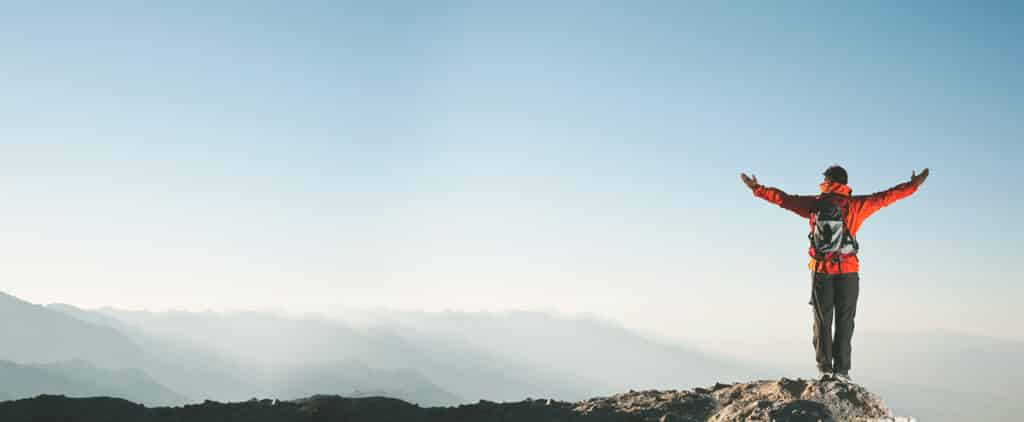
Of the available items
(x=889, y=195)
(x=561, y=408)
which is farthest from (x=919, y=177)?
(x=561, y=408)

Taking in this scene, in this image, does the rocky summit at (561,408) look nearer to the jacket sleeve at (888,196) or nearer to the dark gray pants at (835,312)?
the dark gray pants at (835,312)

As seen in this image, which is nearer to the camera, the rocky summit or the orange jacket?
the rocky summit

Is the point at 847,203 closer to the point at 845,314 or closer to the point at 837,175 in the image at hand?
the point at 837,175

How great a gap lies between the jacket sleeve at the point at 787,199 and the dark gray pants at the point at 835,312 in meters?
0.89

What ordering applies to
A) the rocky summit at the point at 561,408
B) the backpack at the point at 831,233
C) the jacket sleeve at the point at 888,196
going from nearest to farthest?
the rocky summit at the point at 561,408, the backpack at the point at 831,233, the jacket sleeve at the point at 888,196

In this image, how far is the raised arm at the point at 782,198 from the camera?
9.12m

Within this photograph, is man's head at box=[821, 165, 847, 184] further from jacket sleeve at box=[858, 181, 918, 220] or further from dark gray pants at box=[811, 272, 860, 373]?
dark gray pants at box=[811, 272, 860, 373]

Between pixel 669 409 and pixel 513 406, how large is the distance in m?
2.42

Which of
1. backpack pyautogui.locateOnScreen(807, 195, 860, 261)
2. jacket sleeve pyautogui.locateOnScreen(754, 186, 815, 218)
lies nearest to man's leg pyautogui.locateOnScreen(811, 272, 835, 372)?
backpack pyautogui.locateOnScreen(807, 195, 860, 261)

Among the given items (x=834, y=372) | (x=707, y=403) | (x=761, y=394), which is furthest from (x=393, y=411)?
(x=834, y=372)

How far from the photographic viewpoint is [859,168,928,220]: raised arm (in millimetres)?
8977

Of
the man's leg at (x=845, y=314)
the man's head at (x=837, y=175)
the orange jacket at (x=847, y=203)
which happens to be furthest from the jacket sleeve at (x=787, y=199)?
the man's leg at (x=845, y=314)

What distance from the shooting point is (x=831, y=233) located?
8828 mm

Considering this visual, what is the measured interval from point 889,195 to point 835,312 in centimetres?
177
